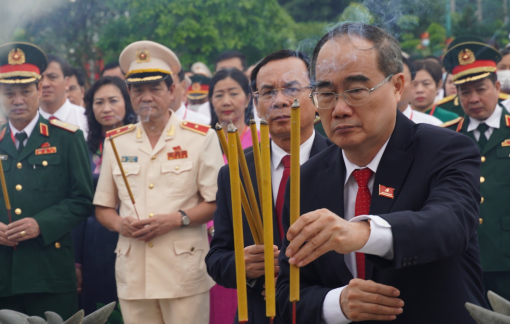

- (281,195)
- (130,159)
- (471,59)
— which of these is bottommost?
(281,195)

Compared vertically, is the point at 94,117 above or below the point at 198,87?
below

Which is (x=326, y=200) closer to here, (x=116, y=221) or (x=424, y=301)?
(x=424, y=301)

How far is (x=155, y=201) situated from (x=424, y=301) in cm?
246

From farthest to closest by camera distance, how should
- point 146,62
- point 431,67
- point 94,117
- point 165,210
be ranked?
point 431,67
point 94,117
point 146,62
point 165,210

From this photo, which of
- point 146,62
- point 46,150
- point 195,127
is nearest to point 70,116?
point 46,150

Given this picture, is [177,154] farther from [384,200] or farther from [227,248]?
[384,200]

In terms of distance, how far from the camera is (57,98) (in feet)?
19.3

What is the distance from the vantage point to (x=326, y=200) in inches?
80.7

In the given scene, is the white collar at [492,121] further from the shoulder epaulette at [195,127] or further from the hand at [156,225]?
the hand at [156,225]

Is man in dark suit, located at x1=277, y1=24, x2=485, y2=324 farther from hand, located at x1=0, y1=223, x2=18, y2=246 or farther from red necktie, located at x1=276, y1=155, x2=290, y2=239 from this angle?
hand, located at x1=0, y1=223, x2=18, y2=246

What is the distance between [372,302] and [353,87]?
695 millimetres

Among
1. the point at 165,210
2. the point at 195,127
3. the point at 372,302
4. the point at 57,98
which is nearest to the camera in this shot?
the point at 372,302

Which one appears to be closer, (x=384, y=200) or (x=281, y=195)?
A: (x=384, y=200)

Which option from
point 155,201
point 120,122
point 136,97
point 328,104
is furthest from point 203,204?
point 328,104
